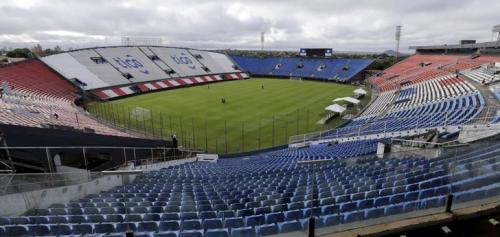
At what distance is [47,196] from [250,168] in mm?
9845

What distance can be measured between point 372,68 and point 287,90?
34.6 meters

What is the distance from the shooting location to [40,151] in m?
16.2

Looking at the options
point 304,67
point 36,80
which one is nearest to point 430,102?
point 36,80

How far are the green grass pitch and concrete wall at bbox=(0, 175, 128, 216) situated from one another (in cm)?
1536

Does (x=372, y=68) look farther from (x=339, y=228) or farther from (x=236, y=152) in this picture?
(x=339, y=228)

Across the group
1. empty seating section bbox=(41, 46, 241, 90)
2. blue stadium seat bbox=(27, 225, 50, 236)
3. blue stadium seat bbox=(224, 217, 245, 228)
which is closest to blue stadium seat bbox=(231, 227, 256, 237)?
blue stadium seat bbox=(224, 217, 245, 228)

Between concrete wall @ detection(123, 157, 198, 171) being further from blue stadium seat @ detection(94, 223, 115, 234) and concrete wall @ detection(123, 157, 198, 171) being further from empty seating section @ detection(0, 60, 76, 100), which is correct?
empty seating section @ detection(0, 60, 76, 100)

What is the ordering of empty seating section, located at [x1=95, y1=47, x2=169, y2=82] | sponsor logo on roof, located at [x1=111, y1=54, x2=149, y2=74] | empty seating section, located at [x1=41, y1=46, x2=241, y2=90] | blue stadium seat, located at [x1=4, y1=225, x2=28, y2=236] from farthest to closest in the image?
sponsor logo on roof, located at [x1=111, y1=54, x2=149, y2=74]
empty seating section, located at [x1=95, y1=47, x2=169, y2=82]
empty seating section, located at [x1=41, y1=46, x2=241, y2=90]
blue stadium seat, located at [x1=4, y1=225, x2=28, y2=236]

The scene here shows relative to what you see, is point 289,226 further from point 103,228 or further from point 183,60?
point 183,60

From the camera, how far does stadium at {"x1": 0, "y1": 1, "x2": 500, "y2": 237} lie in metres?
6.05

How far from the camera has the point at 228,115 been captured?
37.1m

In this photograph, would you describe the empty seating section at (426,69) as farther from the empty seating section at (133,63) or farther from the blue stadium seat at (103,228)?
the blue stadium seat at (103,228)

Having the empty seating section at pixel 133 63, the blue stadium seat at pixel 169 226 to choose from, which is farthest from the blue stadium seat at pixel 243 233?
the empty seating section at pixel 133 63

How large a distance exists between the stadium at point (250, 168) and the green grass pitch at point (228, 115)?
0.20m
